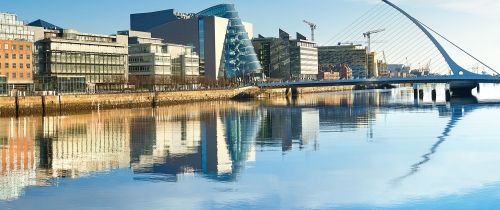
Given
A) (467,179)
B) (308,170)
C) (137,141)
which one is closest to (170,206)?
(308,170)

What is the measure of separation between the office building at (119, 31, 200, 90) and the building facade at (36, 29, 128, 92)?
2.69 m

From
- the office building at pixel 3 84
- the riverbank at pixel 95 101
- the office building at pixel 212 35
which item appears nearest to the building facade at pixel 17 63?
the office building at pixel 3 84

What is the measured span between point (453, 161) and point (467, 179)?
3525 millimetres

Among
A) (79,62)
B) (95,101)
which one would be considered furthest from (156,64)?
(95,101)

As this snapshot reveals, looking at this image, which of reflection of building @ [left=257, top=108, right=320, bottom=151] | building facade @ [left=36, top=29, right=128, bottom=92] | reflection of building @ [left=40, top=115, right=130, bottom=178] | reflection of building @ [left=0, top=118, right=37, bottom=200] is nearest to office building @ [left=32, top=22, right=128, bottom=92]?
building facade @ [left=36, top=29, right=128, bottom=92]

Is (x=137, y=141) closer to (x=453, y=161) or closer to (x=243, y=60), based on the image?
(x=453, y=161)

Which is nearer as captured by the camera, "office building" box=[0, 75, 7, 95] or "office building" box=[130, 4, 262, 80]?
"office building" box=[0, 75, 7, 95]

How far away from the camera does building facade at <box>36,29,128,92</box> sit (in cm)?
6574

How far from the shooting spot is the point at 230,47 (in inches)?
4402

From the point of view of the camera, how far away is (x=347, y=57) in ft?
582

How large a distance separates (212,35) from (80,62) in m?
36.9

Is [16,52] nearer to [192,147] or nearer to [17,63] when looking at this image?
[17,63]

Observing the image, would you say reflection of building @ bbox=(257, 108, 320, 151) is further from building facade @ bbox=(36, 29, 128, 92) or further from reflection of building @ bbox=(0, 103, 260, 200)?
building facade @ bbox=(36, 29, 128, 92)

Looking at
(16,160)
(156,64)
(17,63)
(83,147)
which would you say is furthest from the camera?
(156,64)
